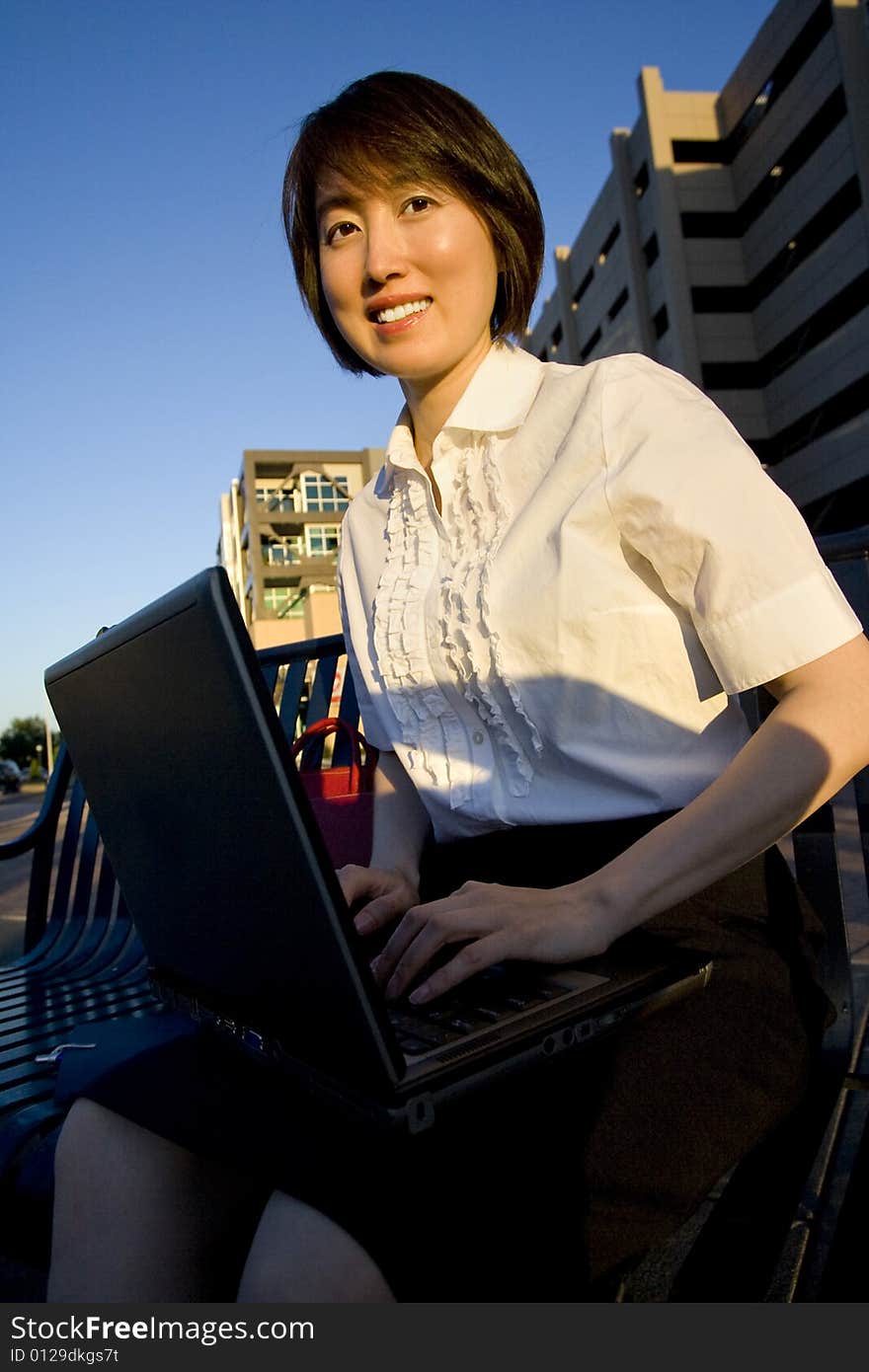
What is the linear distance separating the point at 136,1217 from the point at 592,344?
174 feet

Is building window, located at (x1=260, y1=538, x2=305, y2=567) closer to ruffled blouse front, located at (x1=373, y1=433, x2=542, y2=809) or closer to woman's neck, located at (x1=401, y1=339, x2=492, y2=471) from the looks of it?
woman's neck, located at (x1=401, y1=339, x2=492, y2=471)

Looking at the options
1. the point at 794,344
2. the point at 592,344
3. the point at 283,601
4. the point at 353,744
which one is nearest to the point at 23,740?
the point at 283,601

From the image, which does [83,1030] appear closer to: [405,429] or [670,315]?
[405,429]

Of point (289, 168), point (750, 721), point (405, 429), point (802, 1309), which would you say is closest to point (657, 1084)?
point (802, 1309)

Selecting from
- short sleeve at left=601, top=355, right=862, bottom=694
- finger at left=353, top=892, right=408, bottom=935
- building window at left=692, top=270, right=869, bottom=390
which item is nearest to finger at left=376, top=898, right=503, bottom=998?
finger at left=353, top=892, right=408, bottom=935

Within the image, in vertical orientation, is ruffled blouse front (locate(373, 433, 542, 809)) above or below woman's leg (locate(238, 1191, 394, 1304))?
above

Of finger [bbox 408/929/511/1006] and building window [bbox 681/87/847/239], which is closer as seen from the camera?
finger [bbox 408/929/511/1006]

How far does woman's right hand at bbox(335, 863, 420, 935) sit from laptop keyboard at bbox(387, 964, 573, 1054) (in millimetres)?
360

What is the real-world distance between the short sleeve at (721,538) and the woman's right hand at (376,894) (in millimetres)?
606

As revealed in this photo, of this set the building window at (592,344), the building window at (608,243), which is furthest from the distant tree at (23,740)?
the building window at (608,243)

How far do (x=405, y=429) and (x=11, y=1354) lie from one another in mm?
1416

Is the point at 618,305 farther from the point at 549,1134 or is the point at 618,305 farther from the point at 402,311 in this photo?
the point at 549,1134

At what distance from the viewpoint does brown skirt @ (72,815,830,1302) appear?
2.65 feet

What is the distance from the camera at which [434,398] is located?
5.20ft
